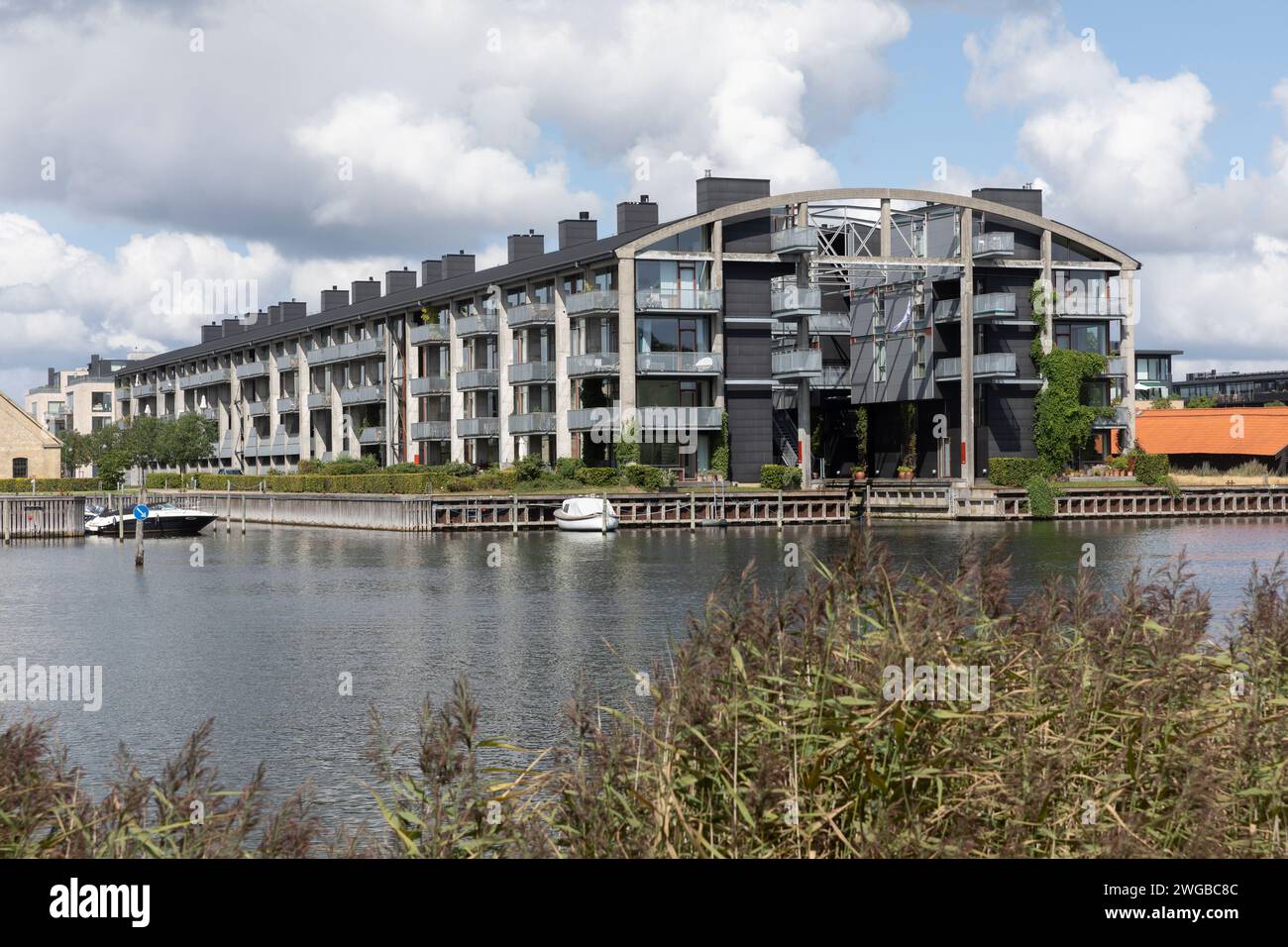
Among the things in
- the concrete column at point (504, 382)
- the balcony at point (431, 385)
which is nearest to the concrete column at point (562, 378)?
the concrete column at point (504, 382)

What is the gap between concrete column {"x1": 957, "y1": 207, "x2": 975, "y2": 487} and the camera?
8259cm

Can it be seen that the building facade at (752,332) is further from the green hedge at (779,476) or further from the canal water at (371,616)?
the canal water at (371,616)

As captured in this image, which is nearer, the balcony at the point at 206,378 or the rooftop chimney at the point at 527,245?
the rooftop chimney at the point at 527,245

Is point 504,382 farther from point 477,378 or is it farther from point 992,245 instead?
point 992,245

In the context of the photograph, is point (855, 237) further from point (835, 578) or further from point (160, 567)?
point (835, 578)

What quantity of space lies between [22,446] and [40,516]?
1782 cm

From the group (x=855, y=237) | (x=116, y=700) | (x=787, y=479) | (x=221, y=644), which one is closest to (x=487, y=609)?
(x=221, y=644)

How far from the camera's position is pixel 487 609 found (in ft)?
134

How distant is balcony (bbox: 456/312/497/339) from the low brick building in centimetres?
3075

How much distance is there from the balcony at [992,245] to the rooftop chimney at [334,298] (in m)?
Answer: 58.6

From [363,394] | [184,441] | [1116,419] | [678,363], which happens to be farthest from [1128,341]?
[184,441]

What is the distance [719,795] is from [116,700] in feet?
64.0

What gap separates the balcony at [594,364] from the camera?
79750mm
